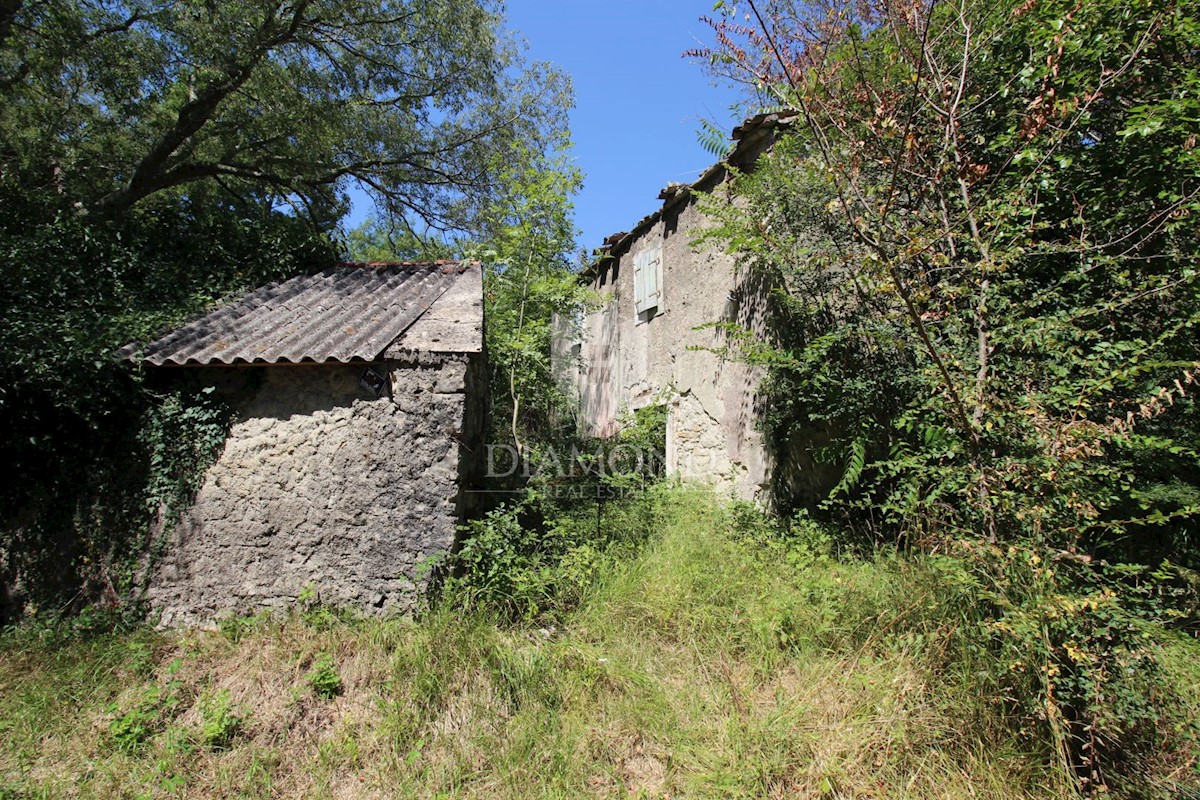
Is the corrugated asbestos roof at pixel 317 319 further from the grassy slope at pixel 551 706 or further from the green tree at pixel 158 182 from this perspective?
the grassy slope at pixel 551 706

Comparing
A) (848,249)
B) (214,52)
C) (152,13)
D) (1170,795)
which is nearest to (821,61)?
(848,249)

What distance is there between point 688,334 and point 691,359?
0.35 meters

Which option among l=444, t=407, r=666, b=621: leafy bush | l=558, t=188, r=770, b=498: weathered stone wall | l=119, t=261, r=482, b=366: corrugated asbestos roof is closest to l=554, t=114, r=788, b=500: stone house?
A: l=558, t=188, r=770, b=498: weathered stone wall

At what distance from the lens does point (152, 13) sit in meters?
7.46

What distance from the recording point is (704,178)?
7.21m

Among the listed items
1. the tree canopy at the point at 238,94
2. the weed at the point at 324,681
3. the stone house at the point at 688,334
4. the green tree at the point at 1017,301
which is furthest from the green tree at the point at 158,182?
the green tree at the point at 1017,301

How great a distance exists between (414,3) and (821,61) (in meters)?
7.51

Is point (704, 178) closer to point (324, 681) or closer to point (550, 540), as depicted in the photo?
point (550, 540)

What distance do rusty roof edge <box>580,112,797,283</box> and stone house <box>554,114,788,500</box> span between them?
2 centimetres

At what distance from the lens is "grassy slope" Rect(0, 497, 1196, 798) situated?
3039mm

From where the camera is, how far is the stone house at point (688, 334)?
6348 mm

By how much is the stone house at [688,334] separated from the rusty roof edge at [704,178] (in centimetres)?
2

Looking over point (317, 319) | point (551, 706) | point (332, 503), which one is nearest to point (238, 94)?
point (317, 319)

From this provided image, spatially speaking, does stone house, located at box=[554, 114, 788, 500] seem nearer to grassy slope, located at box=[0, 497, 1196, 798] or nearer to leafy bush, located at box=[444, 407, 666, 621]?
leafy bush, located at box=[444, 407, 666, 621]
